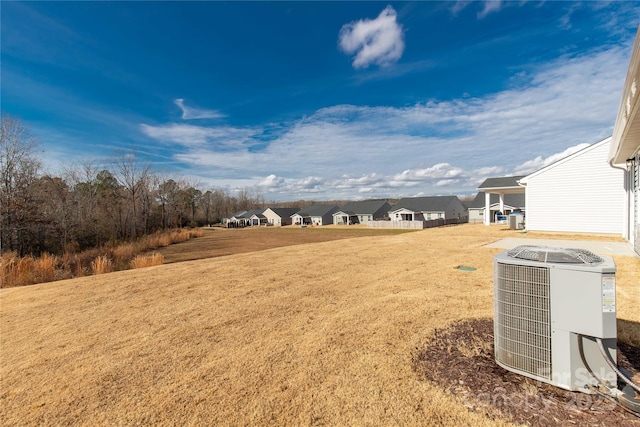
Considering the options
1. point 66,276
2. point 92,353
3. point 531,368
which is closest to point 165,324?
point 92,353

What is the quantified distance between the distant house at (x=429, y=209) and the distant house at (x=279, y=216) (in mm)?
25672

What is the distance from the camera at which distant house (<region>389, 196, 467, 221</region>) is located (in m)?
43.1

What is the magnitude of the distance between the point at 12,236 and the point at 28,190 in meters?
2.77

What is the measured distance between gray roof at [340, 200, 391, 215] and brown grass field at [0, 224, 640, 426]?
147ft

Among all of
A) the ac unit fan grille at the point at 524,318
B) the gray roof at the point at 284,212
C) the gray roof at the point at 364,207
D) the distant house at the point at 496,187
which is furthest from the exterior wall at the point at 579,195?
the gray roof at the point at 284,212

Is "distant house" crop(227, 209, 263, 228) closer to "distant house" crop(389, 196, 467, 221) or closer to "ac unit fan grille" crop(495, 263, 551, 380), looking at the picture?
"distant house" crop(389, 196, 467, 221)

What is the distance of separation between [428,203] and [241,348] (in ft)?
150

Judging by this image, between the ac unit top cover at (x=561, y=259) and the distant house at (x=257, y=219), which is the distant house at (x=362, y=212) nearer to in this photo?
the distant house at (x=257, y=219)

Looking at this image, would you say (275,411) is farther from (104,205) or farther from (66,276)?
(104,205)

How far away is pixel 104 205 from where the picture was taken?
2723 centimetres

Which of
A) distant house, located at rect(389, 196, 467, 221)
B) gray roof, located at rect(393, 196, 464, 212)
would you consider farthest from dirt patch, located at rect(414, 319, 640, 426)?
gray roof, located at rect(393, 196, 464, 212)

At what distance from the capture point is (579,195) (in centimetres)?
1520

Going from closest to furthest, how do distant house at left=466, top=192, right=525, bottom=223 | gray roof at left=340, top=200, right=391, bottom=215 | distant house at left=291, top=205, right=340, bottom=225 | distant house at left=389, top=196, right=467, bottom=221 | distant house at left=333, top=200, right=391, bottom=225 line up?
distant house at left=466, top=192, right=525, bottom=223 → distant house at left=389, top=196, right=467, bottom=221 → distant house at left=333, top=200, right=391, bottom=225 → gray roof at left=340, top=200, right=391, bottom=215 → distant house at left=291, top=205, right=340, bottom=225

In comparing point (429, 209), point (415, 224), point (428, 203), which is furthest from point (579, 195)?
point (428, 203)
